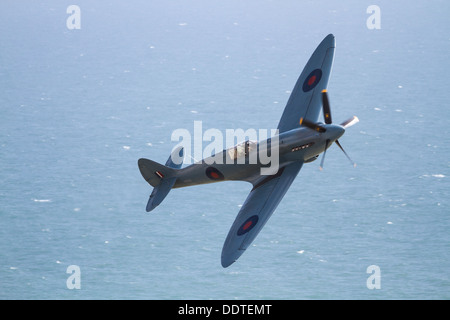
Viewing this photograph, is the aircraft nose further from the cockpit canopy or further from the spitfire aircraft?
the cockpit canopy

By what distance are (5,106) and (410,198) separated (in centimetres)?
3172

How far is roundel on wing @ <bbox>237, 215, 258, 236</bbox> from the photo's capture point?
39041 mm

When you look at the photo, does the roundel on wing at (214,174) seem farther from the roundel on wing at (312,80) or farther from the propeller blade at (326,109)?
the roundel on wing at (312,80)

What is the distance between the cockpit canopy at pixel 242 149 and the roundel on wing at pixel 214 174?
0.98 metres

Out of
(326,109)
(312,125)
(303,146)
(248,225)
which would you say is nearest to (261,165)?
(303,146)

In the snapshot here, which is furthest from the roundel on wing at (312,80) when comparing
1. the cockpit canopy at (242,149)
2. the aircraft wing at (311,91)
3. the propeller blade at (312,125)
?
the cockpit canopy at (242,149)

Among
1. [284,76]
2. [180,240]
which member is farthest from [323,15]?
[180,240]

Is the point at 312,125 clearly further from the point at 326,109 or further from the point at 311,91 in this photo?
the point at 311,91

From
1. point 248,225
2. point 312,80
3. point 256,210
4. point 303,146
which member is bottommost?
point 248,225

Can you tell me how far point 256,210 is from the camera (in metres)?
40.4

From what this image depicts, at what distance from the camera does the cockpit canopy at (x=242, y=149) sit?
41.5 meters

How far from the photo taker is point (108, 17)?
98.2 m

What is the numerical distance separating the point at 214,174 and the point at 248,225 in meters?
3.82

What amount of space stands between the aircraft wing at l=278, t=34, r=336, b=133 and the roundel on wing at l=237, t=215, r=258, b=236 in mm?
6009
